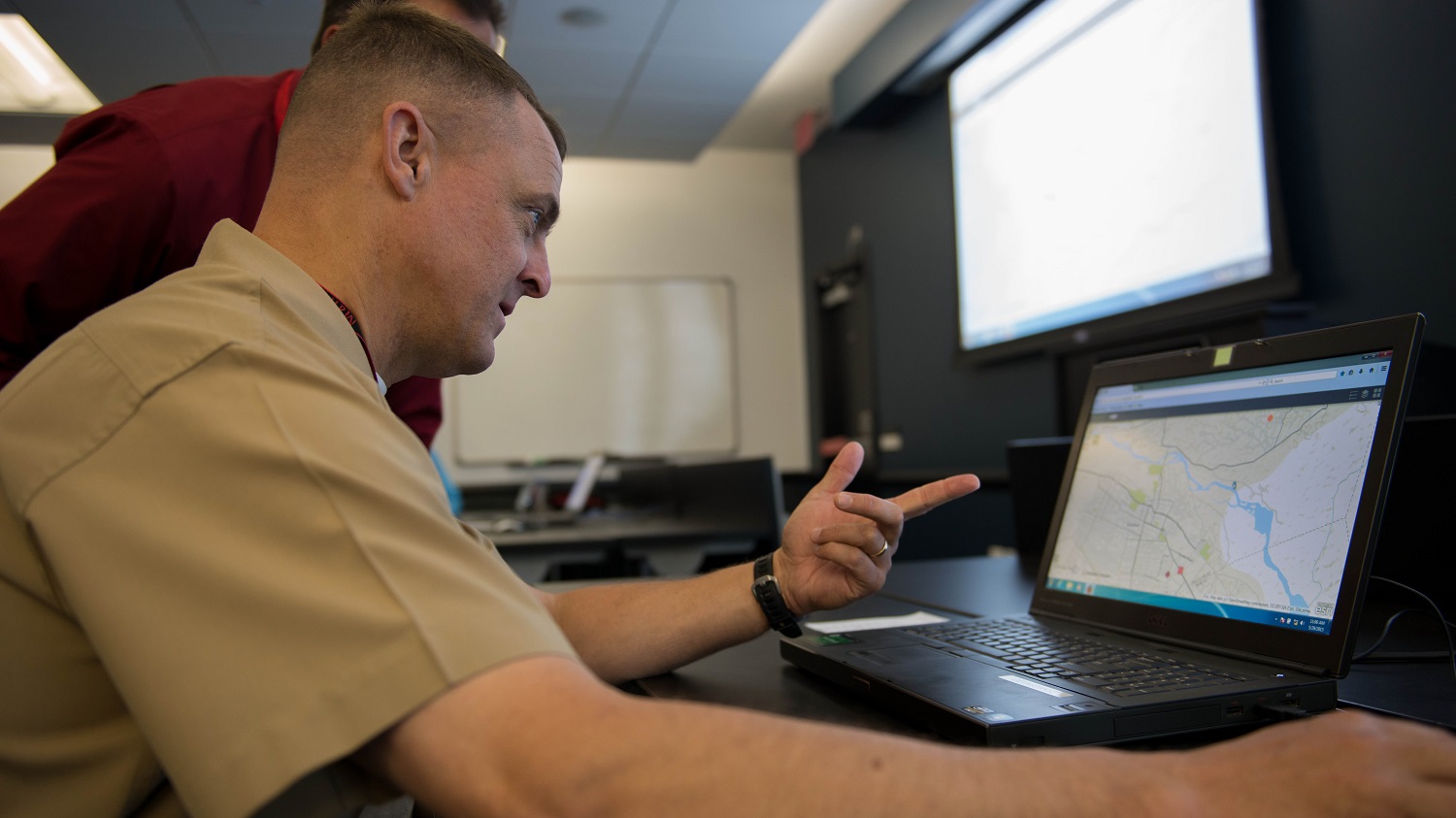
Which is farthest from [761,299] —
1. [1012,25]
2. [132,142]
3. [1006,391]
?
[132,142]

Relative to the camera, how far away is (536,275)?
3.17ft

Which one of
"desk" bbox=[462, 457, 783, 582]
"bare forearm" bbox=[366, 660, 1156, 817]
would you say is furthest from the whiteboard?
"bare forearm" bbox=[366, 660, 1156, 817]

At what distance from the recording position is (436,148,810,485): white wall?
596cm

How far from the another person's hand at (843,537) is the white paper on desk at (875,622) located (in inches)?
3.6

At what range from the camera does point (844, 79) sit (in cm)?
472

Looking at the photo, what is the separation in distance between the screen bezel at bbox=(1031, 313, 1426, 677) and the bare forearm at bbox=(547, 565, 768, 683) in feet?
1.08

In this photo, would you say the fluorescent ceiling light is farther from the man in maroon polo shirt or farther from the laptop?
the laptop

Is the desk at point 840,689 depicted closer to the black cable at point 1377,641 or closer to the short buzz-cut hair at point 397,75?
the black cable at point 1377,641

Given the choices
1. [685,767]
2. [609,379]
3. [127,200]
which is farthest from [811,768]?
[609,379]

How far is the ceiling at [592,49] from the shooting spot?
11.2 ft

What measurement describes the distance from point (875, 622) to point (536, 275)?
1.68ft

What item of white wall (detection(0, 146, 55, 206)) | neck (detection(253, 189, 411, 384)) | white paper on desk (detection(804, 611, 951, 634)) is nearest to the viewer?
neck (detection(253, 189, 411, 384))

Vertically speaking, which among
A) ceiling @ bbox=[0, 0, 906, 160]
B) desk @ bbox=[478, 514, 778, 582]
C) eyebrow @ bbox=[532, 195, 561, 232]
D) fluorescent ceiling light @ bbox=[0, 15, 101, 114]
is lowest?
desk @ bbox=[478, 514, 778, 582]

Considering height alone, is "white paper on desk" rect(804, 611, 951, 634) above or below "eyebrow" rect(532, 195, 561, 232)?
below
